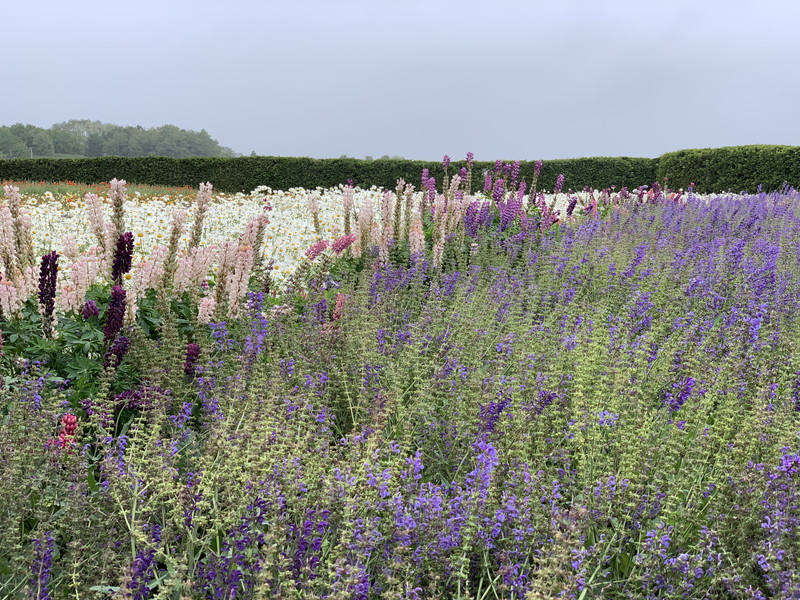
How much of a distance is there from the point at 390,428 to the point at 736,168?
17.8 meters

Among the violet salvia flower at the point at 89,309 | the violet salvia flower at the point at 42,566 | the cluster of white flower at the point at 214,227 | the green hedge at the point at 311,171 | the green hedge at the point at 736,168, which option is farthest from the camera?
the green hedge at the point at 311,171

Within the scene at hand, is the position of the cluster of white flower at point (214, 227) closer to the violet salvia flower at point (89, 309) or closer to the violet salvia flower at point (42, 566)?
the violet salvia flower at point (89, 309)

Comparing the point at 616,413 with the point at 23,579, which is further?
the point at 616,413

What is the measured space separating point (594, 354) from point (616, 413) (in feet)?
2.85

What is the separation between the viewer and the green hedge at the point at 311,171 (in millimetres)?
22203

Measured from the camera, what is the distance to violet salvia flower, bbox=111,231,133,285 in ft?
15.3

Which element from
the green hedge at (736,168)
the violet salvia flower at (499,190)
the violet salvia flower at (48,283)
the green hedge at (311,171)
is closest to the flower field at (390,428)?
the violet salvia flower at (48,283)

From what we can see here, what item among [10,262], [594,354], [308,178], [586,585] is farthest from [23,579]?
[308,178]

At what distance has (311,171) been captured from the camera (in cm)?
2317

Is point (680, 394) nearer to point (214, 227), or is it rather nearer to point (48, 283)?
point (48, 283)

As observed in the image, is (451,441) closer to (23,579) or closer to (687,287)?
(23,579)

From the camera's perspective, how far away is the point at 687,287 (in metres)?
6.15

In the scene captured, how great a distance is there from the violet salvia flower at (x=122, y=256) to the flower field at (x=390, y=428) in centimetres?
2

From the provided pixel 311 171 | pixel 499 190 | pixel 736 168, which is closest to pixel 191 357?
pixel 499 190
